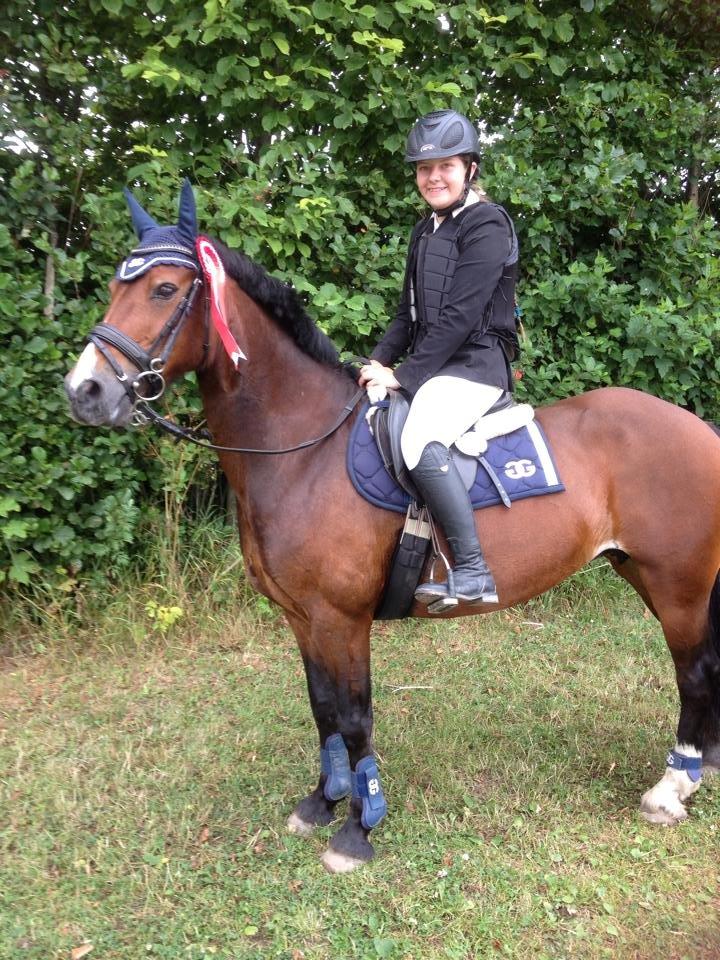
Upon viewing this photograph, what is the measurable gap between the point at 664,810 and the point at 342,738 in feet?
5.12

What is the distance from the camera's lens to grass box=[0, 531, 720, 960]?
2.56 metres

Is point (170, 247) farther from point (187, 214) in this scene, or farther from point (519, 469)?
point (519, 469)

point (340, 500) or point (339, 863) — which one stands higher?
point (340, 500)

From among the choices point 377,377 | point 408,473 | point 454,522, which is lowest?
point 454,522

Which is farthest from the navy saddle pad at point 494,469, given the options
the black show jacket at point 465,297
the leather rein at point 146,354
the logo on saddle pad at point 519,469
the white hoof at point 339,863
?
the white hoof at point 339,863

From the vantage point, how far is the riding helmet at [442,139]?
2.68m

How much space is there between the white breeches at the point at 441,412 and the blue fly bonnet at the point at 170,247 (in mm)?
987

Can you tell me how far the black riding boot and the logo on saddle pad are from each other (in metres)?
0.26

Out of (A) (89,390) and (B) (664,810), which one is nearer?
(A) (89,390)

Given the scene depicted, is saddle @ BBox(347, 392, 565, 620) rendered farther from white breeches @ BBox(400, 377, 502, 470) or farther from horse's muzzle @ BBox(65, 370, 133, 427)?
horse's muzzle @ BBox(65, 370, 133, 427)

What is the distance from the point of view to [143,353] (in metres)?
2.27

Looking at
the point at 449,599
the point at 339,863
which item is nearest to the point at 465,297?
the point at 449,599

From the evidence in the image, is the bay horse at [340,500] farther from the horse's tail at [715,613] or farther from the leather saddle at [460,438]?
the leather saddle at [460,438]

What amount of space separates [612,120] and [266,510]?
445cm
